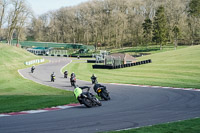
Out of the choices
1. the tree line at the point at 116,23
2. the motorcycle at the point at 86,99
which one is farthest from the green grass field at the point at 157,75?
the tree line at the point at 116,23

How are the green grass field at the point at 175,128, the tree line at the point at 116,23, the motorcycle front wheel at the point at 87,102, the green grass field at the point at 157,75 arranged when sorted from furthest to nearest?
the tree line at the point at 116,23, the green grass field at the point at 157,75, the motorcycle front wheel at the point at 87,102, the green grass field at the point at 175,128

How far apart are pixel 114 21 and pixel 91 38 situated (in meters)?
18.4

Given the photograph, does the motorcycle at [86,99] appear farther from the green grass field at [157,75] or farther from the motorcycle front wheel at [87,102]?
the green grass field at [157,75]

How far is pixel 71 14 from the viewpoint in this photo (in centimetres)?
13100

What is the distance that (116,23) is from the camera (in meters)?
116

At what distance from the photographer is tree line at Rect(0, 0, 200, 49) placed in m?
96.1

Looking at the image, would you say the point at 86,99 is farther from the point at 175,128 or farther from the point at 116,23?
the point at 116,23

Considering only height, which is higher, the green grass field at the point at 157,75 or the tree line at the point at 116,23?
the tree line at the point at 116,23

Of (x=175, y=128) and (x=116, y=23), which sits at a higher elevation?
A: (x=116, y=23)

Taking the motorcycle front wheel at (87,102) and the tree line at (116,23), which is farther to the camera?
the tree line at (116,23)

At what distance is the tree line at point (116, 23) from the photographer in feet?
315

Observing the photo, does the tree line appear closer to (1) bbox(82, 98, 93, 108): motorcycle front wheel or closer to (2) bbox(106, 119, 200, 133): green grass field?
(1) bbox(82, 98, 93, 108): motorcycle front wheel

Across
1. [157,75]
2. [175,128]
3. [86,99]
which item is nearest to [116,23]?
[157,75]

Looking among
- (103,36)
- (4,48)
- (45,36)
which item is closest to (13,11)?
(4,48)
